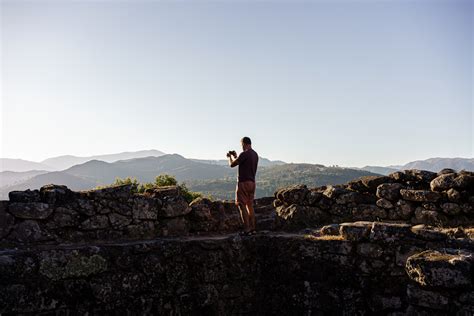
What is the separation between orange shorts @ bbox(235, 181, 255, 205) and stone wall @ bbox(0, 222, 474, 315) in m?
0.92

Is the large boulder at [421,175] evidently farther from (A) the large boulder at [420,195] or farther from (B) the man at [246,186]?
(B) the man at [246,186]

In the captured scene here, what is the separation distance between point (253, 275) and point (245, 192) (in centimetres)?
178

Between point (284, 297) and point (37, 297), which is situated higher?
point (37, 297)

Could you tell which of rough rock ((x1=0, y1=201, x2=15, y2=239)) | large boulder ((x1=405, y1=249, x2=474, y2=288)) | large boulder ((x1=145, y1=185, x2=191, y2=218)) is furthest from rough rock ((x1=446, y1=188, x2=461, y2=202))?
rough rock ((x1=0, y1=201, x2=15, y2=239))

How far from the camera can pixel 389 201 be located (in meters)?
8.98

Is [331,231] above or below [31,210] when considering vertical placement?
below

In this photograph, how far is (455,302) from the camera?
476 cm

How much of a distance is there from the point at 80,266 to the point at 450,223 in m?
7.20

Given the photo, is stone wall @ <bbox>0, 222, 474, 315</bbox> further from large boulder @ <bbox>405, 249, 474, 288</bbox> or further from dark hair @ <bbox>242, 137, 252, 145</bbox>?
dark hair @ <bbox>242, 137, 252, 145</bbox>

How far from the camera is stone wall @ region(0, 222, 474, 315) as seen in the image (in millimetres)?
5242

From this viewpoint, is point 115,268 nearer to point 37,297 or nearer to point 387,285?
point 37,297

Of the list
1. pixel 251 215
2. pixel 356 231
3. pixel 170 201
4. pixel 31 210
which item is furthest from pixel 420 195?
pixel 31 210

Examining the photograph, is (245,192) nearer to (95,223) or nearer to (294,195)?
(294,195)

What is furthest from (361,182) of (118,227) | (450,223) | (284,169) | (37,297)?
(284,169)
